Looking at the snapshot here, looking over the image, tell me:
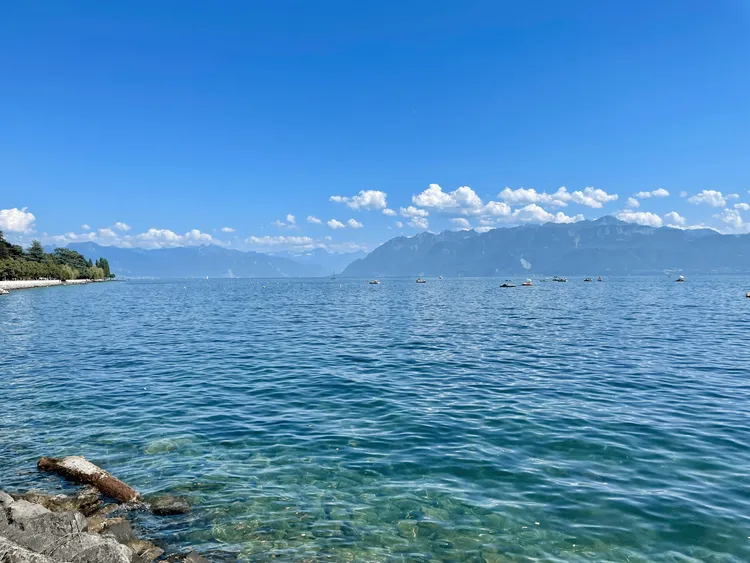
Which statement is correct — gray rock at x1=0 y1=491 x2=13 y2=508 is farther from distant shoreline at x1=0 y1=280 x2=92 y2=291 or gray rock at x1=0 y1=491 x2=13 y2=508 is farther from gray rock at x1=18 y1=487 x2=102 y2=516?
distant shoreline at x1=0 y1=280 x2=92 y2=291

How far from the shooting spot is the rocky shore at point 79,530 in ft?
28.5

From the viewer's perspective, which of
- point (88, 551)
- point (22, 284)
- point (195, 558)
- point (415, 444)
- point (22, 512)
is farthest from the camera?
point (22, 284)

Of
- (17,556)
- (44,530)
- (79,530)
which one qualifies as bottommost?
(79,530)

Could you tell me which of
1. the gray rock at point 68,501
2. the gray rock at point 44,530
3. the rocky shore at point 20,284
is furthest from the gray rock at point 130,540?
the rocky shore at point 20,284

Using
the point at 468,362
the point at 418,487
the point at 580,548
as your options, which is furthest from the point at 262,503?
the point at 468,362

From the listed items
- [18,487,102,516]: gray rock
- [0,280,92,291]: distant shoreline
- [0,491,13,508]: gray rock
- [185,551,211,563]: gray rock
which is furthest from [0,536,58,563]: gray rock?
[0,280,92,291]: distant shoreline

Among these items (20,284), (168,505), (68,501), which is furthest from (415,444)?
(20,284)

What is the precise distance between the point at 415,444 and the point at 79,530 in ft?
33.6

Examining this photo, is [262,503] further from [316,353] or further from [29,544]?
[316,353]

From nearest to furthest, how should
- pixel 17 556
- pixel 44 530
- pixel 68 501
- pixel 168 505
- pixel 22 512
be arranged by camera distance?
pixel 17 556, pixel 44 530, pixel 22 512, pixel 168 505, pixel 68 501

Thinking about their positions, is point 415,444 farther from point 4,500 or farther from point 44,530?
point 4,500

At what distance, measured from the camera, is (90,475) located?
1334 cm

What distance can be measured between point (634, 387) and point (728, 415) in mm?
5055

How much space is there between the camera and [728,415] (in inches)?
743
